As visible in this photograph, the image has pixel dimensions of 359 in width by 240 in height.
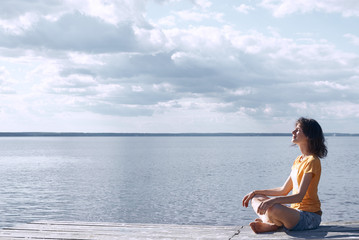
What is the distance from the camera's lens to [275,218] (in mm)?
6898

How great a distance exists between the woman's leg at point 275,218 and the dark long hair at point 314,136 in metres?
0.96

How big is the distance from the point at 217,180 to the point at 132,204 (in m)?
14.2


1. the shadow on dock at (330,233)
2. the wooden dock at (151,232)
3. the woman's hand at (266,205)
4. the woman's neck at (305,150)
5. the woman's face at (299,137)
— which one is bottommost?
the shadow on dock at (330,233)

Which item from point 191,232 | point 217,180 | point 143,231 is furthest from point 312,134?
point 217,180

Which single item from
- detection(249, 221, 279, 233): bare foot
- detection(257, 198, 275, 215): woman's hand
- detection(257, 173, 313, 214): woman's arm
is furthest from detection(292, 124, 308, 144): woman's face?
detection(249, 221, 279, 233): bare foot

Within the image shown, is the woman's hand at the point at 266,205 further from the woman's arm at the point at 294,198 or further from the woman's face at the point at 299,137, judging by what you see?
the woman's face at the point at 299,137

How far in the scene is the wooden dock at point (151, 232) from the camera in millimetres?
6832

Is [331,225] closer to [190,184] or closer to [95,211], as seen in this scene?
[95,211]

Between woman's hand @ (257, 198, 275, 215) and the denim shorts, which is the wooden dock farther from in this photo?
woman's hand @ (257, 198, 275, 215)

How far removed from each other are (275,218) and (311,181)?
787 millimetres

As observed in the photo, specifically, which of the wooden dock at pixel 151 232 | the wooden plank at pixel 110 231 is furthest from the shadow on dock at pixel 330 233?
the wooden plank at pixel 110 231

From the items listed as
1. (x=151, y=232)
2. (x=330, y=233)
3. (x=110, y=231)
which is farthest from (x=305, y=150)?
(x=110, y=231)

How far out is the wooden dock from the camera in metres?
6.83

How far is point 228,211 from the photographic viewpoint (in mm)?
23891
